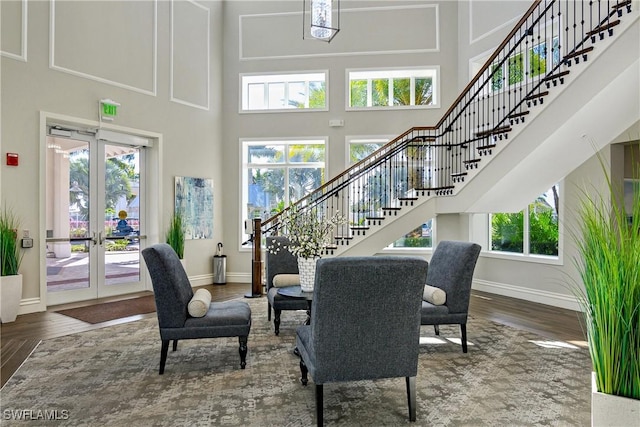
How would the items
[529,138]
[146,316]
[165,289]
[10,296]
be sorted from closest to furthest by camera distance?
[165,289]
[529,138]
[10,296]
[146,316]

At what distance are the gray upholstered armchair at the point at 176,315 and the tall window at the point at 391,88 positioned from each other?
5.70 meters

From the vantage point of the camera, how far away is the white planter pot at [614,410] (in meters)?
1.58

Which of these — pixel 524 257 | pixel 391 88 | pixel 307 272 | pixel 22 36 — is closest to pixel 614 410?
pixel 307 272

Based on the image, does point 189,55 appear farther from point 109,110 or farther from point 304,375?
point 304,375

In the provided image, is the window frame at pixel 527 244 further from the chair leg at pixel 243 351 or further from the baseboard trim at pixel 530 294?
the chair leg at pixel 243 351

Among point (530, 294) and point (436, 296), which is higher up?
point (436, 296)

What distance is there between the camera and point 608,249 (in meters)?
1.63

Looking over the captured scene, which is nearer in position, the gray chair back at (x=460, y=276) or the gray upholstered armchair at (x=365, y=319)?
the gray upholstered armchair at (x=365, y=319)

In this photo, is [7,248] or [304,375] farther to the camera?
[7,248]

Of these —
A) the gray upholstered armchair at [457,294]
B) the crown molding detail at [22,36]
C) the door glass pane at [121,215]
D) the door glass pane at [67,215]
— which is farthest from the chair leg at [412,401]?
the crown molding detail at [22,36]

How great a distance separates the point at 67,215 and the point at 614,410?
6.85 m

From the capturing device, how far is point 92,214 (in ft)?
21.3

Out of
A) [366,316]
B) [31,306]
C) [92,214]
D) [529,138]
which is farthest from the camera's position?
[92,214]

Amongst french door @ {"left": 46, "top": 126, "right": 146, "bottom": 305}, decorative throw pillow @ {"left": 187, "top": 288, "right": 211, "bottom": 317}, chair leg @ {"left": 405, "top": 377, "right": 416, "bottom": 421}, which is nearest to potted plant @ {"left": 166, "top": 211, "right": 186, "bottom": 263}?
french door @ {"left": 46, "top": 126, "right": 146, "bottom": 305}
